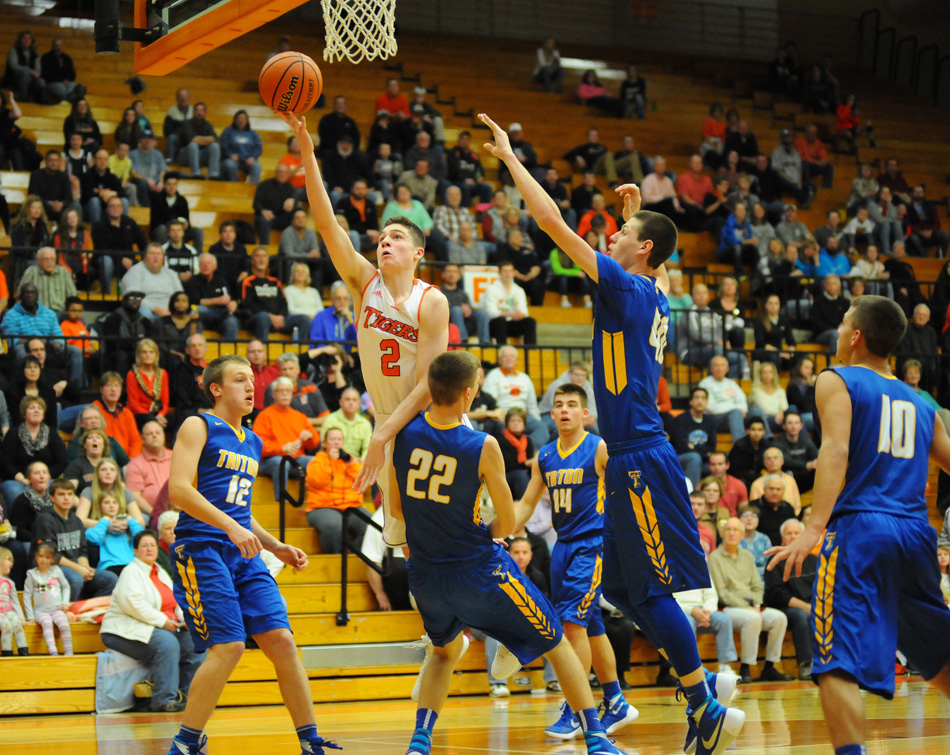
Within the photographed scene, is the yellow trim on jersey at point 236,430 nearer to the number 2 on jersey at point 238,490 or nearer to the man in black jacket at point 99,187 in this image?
the number 2 on jersey at point 238,490

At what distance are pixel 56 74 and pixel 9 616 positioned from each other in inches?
418

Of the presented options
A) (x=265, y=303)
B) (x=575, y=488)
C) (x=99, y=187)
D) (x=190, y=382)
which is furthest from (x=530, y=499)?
(x=99, y=187)

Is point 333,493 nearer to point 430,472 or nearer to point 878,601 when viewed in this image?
point 430,472

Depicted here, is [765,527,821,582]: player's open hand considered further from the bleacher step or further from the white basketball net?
the bleacher step

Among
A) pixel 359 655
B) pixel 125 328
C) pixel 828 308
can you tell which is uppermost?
pixel 125 328

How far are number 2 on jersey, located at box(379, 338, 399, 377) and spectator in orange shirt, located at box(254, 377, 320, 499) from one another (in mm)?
5682

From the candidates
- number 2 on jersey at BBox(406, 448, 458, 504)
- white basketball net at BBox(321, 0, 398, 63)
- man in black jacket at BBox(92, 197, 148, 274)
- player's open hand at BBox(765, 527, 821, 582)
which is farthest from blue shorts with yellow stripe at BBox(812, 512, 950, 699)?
man in black jacket at BBox(92, 197, 148, 274)

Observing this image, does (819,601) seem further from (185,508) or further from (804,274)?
(804,274)

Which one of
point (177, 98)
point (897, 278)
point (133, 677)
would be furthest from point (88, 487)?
point (897, 278)

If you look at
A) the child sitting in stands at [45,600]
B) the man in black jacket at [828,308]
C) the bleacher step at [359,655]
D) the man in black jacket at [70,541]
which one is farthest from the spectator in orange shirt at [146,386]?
the man in black jacket at [828,308]

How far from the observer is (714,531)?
11.8 metres

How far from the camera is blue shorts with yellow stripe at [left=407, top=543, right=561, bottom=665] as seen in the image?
17.4ft

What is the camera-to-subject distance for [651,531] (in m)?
5.27

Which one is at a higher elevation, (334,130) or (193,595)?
(334,130)
